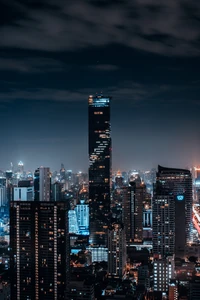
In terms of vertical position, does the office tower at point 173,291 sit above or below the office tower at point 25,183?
below

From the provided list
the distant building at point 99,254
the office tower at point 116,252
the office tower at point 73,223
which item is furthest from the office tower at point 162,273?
the office tower at point 73,223

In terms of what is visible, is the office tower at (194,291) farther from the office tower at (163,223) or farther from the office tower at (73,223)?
the office tower at (73,223)

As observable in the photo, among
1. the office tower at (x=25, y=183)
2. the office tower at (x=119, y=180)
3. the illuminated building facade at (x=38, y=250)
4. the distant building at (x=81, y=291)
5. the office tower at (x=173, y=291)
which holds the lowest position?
the office tower at (x=173, y=291)

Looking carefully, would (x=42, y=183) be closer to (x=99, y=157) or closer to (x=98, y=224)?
(x=98, y=224)

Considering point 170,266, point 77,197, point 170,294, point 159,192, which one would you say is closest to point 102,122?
point 77,197

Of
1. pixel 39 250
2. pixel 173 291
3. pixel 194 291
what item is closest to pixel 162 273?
pixel 173 291

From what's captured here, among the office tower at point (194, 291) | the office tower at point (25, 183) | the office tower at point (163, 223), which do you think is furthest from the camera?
the office tower at point (25, 183)

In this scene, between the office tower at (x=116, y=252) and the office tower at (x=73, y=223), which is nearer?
the office tower at (x=116, y=252)

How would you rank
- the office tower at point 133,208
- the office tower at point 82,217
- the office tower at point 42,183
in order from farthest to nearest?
1. the office tower at point 82,217
2. the office tower at point 133,208
3. the office tower at point 42,183
